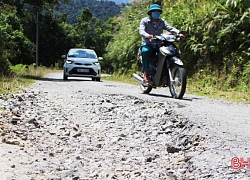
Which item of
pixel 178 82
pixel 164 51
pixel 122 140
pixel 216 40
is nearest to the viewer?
pixel 122 140

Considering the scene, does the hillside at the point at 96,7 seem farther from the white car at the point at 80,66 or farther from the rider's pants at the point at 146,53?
the rider's pants at the point at 146,53


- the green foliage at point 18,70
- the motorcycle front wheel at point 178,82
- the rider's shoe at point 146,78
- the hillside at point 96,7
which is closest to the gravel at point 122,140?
the motorcycle front wheel at point 178,82

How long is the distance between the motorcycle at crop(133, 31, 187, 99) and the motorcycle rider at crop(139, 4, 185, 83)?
136 millimetres

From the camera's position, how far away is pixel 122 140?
486cm

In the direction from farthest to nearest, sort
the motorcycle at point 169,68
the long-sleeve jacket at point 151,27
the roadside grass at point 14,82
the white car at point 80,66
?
1. the white car at point 80,66
2. the roadside grass at point 14,82
3. the long-sleeve jacket at point 151,27
4. the motorcycle at point 169,68

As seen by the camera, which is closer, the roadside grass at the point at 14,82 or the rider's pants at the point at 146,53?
the rider's pants at the point at 146,53

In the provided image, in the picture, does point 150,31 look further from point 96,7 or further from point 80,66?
point 96,7

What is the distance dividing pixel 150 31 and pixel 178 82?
55.3 inches

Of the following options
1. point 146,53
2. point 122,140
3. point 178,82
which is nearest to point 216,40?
point 146,53

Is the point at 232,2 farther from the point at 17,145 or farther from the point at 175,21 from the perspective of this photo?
the point at 17,145

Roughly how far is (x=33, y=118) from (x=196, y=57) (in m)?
8.52

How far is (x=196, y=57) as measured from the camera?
13.1m

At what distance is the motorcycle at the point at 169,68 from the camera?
7594mm

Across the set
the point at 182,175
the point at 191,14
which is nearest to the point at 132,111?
the point at 182,175
